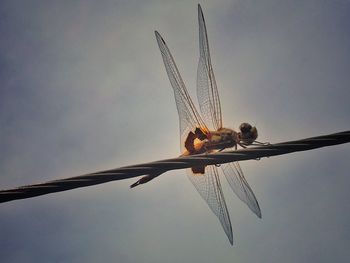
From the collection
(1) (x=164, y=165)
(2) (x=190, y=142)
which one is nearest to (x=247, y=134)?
(2) (x=190, y=142)

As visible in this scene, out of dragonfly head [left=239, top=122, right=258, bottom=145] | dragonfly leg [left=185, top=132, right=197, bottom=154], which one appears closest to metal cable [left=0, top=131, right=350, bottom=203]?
dragonfly leg [left=185, top=132, right=197, bottom=154]

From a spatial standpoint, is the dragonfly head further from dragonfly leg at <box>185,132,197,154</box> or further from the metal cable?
the metal cable

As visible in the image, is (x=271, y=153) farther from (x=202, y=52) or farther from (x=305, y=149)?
(x=202, y=52)

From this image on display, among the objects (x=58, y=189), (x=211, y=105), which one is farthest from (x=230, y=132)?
(x=58, y=189)

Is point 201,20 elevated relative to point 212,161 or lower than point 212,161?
elevated

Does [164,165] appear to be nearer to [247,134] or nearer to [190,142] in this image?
[190,142]
